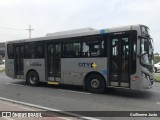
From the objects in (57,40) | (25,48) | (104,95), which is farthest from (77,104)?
(25,48)

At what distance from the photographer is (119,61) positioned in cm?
1103

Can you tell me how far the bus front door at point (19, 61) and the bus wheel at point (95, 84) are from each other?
546cm

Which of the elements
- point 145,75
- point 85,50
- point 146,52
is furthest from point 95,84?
point 146,52

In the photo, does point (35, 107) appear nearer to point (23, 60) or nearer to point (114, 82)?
point (114, 82)

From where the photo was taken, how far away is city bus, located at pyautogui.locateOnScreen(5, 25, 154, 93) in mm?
10594

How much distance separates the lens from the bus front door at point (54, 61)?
13.6 m

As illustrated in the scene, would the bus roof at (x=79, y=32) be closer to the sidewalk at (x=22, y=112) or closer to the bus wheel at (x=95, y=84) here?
the bus wheel at (x=95, y=84)

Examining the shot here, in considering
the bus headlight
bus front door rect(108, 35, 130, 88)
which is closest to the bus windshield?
the bus headlight

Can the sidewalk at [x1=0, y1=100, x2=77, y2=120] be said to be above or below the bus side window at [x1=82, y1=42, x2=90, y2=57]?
below

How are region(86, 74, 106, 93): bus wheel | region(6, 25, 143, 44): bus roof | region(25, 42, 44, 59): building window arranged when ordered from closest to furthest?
region(6, 25, 143, 44): bus roof < region(86, 74, 106, 93): bus wheel < region(25, 42, 44, 59): building window

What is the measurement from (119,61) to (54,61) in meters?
4.25

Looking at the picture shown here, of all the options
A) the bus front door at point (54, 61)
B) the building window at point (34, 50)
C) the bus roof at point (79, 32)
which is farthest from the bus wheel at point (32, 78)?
the bus roof at point (79, 32)

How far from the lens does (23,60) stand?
15.6 metres

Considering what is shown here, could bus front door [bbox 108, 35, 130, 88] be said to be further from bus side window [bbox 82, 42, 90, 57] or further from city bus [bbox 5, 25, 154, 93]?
bus side window [bbox 82, 42, 90, 57]
